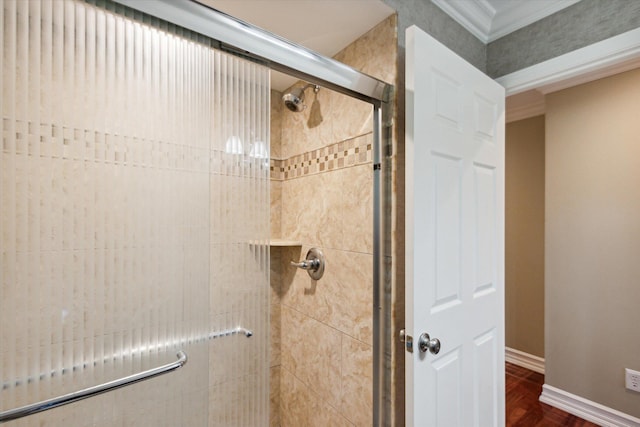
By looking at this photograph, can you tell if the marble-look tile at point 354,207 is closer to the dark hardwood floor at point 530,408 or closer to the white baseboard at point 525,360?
the dark hardwood floor at point 530,408

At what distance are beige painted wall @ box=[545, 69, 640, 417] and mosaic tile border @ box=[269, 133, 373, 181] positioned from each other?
1.93 m

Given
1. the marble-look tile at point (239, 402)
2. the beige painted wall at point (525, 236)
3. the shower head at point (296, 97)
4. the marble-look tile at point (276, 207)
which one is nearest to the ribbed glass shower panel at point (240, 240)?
the marble-look tile at point (239, 402)

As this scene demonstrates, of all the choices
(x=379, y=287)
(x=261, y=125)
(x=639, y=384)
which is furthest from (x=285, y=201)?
(x=639, y=384)

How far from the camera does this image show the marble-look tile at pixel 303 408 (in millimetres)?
1621

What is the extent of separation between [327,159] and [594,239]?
2098mm

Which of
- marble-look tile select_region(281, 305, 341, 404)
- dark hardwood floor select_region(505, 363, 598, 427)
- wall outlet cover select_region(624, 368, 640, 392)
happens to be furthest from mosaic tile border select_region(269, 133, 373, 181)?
wall outlet cover select_region(624, 368, 640, 392)

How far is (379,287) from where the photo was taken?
1.30m

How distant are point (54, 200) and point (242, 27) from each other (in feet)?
2.09

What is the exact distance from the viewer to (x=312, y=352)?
70.6 inches

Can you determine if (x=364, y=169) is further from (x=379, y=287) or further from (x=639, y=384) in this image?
(x=639, y=384)

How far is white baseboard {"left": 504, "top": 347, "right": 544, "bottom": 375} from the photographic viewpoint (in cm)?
284

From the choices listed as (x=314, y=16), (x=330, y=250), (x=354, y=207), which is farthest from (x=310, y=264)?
(x=314, y=16)

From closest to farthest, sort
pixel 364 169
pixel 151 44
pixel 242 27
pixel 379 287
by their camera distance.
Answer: pixel 151 44, pixel 242 27, pixel 379 287, pixel 364 169

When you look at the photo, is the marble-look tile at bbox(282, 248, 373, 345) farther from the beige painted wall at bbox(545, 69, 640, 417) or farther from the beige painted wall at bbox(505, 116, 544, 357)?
the beige painted wall at bbox(505, 116, 544, 357)
